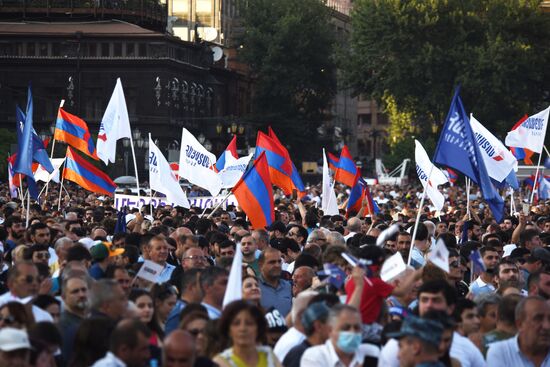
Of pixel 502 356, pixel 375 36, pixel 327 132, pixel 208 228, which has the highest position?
pixel 502 356

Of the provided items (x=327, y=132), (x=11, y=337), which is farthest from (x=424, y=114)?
(x=11, y=337)

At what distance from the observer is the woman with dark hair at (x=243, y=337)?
376 inches

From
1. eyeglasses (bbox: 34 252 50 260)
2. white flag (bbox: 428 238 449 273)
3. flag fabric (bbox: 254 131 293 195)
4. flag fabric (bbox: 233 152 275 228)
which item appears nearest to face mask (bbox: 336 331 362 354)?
white flag (bbox: 428 238 449 273)

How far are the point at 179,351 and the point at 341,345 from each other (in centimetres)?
109

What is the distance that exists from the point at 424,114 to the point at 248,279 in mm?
66904

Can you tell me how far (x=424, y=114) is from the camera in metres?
78.2

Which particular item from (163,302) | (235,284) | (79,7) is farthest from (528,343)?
(79,7)

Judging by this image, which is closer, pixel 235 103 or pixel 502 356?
pixel 502 356

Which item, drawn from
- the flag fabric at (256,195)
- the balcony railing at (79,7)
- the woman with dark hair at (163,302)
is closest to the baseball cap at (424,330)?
the woman with dark hair at (163,302)

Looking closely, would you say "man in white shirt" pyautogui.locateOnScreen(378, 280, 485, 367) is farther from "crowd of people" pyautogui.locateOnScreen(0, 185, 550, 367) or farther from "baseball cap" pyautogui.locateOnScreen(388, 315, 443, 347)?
"baseball cap" pyautogui.locateOnScreen(388, 315, 443, 347)

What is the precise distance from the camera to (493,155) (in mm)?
25500

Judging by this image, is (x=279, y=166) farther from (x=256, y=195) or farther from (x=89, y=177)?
(x=256, y=195)

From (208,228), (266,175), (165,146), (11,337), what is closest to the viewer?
(11,337)

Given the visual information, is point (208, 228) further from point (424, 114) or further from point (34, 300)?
point (424, 114)
